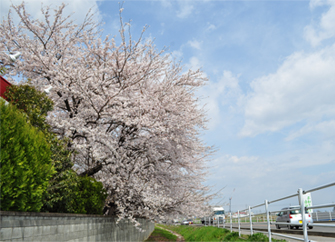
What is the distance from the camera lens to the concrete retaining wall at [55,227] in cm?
529

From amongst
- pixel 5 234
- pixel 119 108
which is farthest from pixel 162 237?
pixel 5 234

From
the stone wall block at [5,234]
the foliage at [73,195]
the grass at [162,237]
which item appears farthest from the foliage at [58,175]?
the grass at [162,237]

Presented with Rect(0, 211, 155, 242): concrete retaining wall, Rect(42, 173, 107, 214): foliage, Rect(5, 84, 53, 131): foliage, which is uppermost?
Rect(5, 84, 53, 131): foliage

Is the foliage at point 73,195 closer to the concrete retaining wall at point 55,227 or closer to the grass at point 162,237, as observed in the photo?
the concrete retaining wall at point 55,227

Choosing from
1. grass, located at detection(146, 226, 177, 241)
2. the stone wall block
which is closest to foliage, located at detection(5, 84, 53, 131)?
the stone wall block

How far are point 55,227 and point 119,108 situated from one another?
552 cm

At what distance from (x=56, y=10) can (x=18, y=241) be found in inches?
407

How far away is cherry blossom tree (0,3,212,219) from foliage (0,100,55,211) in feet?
11.8

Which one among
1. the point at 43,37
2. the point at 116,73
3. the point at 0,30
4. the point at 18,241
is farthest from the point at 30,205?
the point at 0,30

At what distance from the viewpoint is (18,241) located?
545 centimetres

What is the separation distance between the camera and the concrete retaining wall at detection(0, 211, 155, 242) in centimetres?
529

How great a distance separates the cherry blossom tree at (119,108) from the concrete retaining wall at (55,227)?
1262mm

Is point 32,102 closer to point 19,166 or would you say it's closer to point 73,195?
point 73,195

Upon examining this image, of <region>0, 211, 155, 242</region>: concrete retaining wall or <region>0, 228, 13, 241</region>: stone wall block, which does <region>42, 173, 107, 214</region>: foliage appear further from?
<region>0, 228, 13, 241</region>: stone wall block
